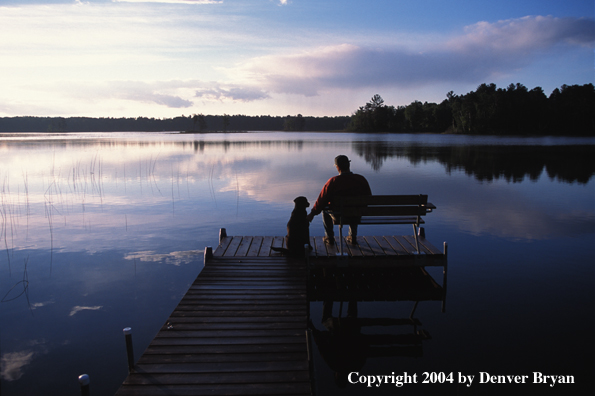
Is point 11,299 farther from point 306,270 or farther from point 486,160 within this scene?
point 486,160

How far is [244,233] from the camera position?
460 inches

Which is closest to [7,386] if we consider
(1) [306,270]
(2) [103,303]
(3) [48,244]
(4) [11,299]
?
(2) [103,303]

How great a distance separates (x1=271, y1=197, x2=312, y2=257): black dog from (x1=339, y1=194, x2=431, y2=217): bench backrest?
815mm

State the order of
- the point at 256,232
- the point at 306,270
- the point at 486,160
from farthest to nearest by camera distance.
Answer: the point at 486,160 → the point at 256,232 → the point at 306,270

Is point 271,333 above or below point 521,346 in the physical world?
above

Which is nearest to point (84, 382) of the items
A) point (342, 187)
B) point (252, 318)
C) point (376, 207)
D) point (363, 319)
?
point (252, 318)

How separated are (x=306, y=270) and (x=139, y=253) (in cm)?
508

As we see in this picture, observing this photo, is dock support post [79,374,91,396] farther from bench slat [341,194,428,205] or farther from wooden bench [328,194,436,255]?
bench slat [341,194,428,205]

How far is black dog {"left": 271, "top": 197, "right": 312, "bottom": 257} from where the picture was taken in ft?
24.7

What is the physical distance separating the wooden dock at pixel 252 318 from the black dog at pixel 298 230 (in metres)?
0.21

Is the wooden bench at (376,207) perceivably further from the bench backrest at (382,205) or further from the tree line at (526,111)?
the tree line at (526,111)

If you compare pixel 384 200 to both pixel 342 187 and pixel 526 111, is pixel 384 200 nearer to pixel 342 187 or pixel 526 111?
pixel 342 187

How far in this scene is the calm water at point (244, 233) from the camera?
17.2 ft

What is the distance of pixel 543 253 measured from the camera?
9.48m
